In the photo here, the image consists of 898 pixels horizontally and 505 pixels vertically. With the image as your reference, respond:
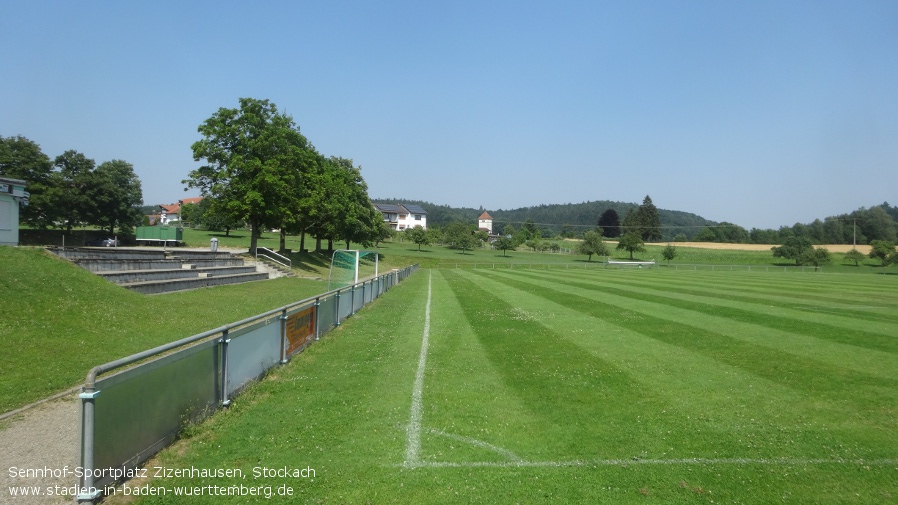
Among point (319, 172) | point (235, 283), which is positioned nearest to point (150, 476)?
point (235, 283)

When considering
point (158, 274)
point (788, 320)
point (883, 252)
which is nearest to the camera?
point (788, 320)

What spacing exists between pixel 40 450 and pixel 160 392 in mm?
1331

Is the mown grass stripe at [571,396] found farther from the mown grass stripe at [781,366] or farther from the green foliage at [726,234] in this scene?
the green foliage at [726,234]

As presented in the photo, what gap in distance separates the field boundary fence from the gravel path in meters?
0.32

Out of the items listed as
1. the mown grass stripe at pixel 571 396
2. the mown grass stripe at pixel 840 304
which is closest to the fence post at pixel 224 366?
the mown grass stripe at pixel 571 396

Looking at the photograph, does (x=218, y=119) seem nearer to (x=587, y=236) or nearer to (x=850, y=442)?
(x=850, y=442)

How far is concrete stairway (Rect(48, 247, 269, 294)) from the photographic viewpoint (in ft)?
66.6

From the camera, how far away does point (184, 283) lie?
24.6 m

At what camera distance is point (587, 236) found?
98.6 metres

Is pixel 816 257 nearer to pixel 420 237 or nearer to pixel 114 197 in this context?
pixel 420 237

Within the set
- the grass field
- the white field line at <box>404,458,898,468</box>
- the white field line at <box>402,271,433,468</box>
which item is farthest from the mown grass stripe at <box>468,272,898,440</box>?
the white field line at <box>402,271,433,468</box>

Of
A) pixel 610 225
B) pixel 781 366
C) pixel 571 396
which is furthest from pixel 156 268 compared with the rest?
pixel 610 225

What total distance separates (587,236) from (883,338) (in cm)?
8654

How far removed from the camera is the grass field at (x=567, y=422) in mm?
4930
